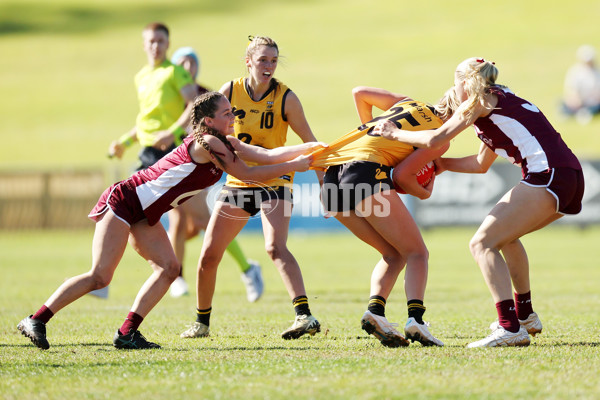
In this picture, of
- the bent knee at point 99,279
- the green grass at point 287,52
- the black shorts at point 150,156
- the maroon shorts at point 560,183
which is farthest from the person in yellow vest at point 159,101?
the green grass at point 287,52

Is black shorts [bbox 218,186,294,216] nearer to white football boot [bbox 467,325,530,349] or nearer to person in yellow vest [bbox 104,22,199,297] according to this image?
white football boot [bbox 467,325,530,349]

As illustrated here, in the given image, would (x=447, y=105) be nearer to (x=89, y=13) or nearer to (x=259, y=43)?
(x=259, y=43)

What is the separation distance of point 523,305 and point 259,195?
2110 millimetres

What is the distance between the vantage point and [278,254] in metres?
6.54

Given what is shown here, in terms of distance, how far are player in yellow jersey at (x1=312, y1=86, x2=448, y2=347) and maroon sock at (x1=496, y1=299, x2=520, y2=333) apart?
451mm

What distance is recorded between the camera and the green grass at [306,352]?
14.5 ft

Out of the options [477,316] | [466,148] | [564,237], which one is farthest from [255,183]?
[466,148]

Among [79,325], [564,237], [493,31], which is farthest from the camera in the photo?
[493,31]

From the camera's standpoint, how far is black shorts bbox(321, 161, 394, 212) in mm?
5809

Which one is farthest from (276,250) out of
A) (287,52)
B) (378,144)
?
(287,52)

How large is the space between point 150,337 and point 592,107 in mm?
29492

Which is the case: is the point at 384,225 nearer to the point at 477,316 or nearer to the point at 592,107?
the point at 477,316

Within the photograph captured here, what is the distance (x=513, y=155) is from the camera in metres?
5.85

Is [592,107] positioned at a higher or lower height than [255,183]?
higher
